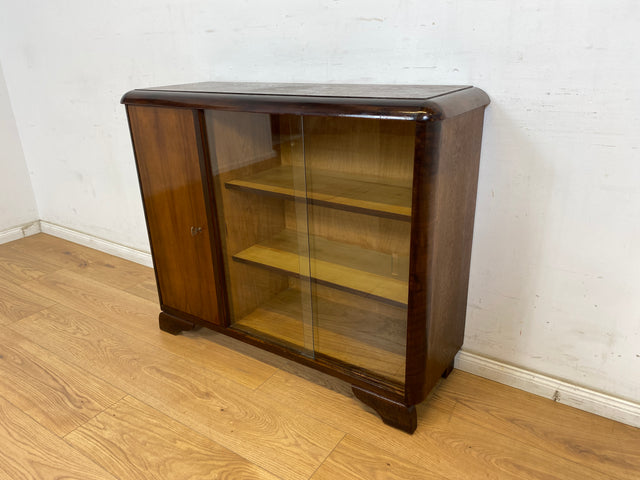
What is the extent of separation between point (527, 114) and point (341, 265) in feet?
1.87

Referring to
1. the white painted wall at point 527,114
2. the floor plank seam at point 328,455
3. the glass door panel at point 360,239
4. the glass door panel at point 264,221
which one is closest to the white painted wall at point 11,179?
the white painted wall at point 527,114

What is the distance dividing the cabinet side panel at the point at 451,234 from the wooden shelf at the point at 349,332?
3.2 inches

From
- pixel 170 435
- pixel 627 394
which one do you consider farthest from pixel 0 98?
pixel 627 394

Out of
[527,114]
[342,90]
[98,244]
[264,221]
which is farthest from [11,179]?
[527,114]

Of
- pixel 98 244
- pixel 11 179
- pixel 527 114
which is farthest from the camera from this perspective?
pixel 11 179

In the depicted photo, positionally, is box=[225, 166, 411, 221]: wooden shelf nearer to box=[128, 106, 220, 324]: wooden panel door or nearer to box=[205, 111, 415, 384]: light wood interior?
box=[205, 111, 415, 384]: light wood interior

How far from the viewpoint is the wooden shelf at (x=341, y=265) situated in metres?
1.15

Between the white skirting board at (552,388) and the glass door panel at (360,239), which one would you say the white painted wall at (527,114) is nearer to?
the white skirting board at (552,388)

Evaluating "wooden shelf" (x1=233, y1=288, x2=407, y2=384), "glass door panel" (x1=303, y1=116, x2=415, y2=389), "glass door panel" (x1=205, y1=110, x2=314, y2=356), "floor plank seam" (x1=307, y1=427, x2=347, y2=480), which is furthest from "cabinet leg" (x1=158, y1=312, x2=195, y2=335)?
"floor plank seam" (x1=307, y1=427, x2=347, y2=480)

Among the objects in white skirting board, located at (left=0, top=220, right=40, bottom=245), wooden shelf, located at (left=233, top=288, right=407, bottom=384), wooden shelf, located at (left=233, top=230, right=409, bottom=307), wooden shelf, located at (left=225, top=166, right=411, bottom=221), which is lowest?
white skirting board, located at (left=0, top=220, right=40, bottom=245)

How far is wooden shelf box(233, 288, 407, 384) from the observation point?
1191mm

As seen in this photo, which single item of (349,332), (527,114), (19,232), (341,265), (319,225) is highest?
(527,114)

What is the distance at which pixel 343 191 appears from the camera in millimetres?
1175

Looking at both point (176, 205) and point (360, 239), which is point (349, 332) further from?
point (176, 205)
